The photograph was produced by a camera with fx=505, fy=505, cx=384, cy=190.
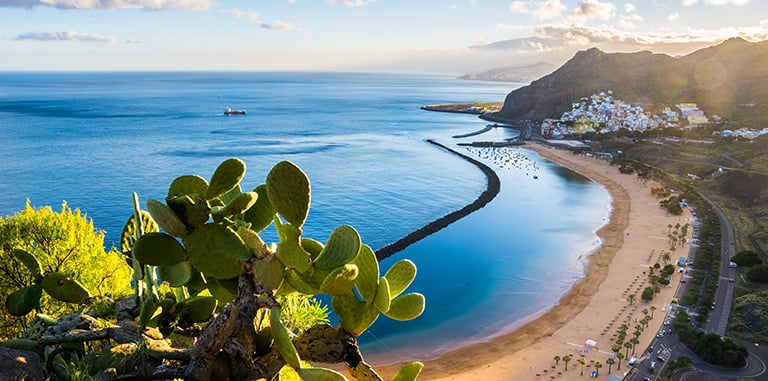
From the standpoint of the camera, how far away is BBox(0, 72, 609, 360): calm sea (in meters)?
31.8

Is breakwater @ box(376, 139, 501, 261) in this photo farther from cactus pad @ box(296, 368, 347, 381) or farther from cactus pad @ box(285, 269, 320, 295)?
cactus pad @ box(296, 368, 347, 381)

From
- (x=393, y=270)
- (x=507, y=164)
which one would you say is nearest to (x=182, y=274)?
(x=393, y=270)

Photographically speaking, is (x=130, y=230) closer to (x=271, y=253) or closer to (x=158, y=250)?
(x=158, y=250)

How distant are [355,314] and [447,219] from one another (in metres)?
44.2

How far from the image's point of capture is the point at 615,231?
4419 centimetres

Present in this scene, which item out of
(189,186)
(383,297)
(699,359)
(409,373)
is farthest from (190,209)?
(699,359)

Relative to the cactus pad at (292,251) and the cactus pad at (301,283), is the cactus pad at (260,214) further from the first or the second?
the cactus pad at (292,251)

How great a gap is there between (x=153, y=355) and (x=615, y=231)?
45.4m

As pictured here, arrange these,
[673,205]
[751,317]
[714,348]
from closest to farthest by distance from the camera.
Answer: [714,348] → [751,317] → [673,205]

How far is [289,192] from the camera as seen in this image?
3.81m

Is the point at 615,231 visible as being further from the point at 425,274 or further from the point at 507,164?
the point at 507,164

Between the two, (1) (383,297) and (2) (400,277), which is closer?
(1) (383,297)

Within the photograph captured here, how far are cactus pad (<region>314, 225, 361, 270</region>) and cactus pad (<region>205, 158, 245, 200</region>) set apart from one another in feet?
2.95

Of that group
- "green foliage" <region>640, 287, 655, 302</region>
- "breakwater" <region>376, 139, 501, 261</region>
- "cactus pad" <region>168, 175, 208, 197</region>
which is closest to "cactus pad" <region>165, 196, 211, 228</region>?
"cactus pad" <region>168, 175, 208, 197</region>
